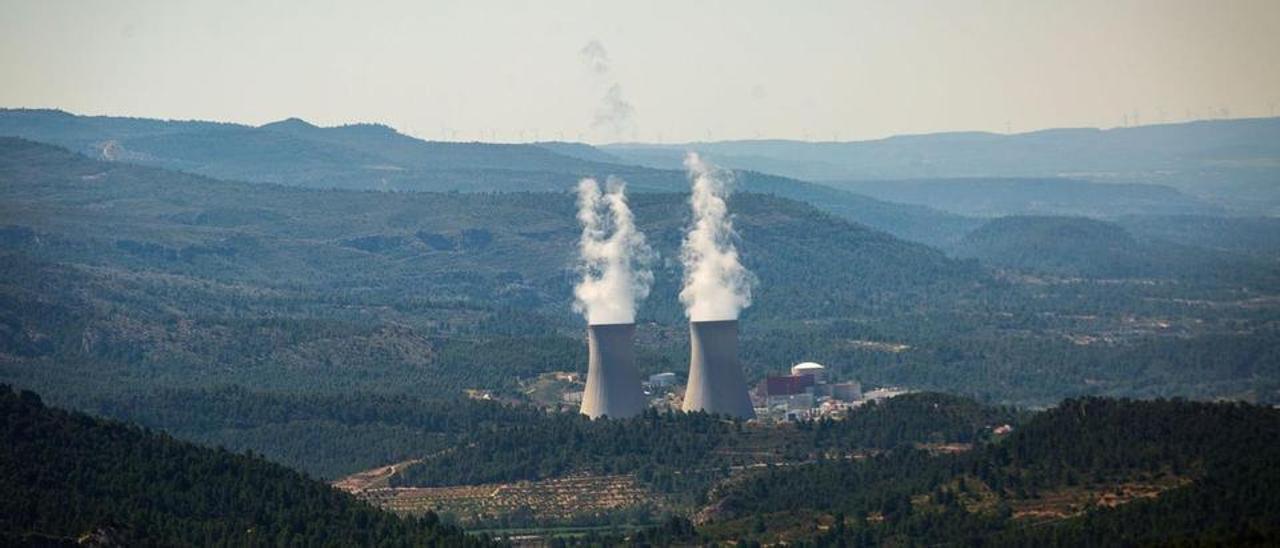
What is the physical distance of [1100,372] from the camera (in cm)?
18588

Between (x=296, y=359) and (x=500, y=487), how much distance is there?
59.9 metres

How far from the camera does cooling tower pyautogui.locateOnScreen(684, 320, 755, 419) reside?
12975 cm

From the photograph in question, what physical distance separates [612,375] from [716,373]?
4571 mm

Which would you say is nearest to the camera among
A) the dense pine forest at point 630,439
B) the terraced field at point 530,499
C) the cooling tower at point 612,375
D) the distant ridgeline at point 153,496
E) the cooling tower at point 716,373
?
the distant ridgeline at point 153,496

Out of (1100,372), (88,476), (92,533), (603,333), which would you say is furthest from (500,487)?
(1100,372)

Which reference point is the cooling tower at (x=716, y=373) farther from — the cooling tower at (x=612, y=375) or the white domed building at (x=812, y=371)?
the white domed building at (x=812, y=371)

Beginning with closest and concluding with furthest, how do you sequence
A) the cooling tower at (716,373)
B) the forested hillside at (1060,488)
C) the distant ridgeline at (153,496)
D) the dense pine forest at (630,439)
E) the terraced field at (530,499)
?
1. the forested hillside at (1060,488)
2. the distant ridgeline at (153,496)
3. the dense pine forest at (630,439)
4. the terraced field at (530,499)
5. the cooling tower at (716,373)

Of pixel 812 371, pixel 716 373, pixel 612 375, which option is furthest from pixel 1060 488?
pixel 812 371

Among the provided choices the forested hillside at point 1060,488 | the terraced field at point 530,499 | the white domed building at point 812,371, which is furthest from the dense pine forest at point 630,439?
the white domed building at point 812,371

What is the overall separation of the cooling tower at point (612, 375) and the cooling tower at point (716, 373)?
242cm

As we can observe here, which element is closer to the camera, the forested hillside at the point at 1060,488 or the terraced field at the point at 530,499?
the forested hillside at the point at 1060,488

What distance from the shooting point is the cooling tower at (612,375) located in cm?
13112

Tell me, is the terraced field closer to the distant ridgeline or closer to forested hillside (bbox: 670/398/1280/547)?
forested hillside (bbox: 670/398/1280/547)

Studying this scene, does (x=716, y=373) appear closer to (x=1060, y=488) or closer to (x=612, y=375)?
(x=612, y=375)
